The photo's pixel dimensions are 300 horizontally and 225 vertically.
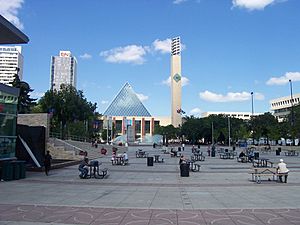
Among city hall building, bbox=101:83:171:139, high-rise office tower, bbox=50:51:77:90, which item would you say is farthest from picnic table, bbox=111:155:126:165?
high-rise office tower, bbox=50:51:77:90

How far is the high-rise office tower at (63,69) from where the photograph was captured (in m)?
173

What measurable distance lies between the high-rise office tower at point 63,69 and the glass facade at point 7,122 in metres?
152

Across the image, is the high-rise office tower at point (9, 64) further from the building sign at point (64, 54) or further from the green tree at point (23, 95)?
the building sign at point (64, 54)

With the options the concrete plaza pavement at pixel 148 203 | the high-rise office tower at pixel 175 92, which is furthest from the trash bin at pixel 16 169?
the high-rise office tower at pixel 175 92

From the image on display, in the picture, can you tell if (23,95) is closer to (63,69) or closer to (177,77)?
(63,69)

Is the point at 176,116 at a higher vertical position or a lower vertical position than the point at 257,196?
higher

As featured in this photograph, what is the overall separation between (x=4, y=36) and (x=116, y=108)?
172774 millimetres

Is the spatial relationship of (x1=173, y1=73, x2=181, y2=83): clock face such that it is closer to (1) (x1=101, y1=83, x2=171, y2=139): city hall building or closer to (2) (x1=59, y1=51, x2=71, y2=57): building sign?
(1) (x1=101, y1=83, x2=171, y2=139): city hall building

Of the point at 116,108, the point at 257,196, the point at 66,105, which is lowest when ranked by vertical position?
the point at 257,196

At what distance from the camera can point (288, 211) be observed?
10.7m

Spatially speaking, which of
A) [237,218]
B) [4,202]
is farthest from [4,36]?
[237,218]

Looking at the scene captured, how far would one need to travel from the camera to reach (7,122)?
2258 cm

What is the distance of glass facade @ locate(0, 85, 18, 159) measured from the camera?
21.7 meters

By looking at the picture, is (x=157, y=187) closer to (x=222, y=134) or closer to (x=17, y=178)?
(x=17, y=178)
